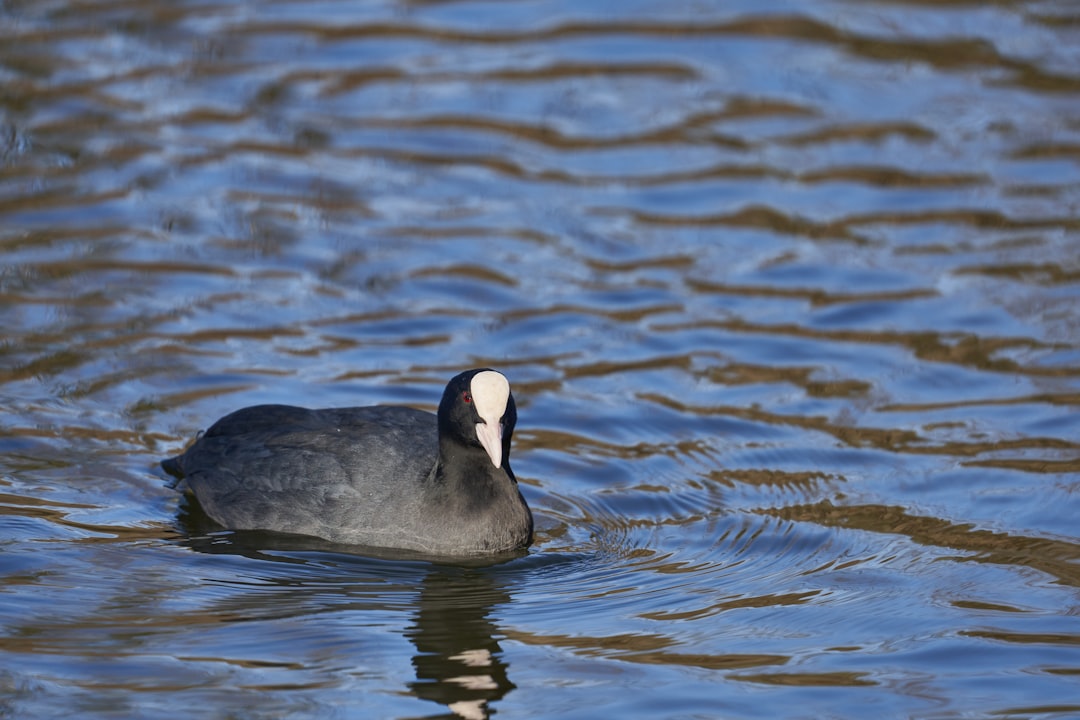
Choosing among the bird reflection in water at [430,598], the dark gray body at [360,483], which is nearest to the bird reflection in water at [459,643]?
the bird reflection in water at [430,598]

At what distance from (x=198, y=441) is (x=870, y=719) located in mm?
3187

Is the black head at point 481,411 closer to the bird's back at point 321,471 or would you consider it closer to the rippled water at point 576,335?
the bird's back at point 321,471

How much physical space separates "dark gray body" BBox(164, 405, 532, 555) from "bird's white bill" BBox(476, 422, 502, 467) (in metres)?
0.20

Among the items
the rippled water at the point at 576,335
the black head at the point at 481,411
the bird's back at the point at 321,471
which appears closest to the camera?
the rippled water at the point at 576,335

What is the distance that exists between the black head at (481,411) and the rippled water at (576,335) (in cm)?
49

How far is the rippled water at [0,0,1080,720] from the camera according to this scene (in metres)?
5.65

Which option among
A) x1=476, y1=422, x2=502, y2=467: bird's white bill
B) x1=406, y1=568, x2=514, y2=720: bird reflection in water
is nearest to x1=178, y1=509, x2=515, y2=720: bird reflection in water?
x1=406, y1=568, x2=514, y2=720: bird reflection in water

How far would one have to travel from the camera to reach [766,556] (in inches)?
257

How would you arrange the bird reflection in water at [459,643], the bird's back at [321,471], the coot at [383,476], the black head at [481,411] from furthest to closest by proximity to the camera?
the bird's back at [321,471], the coot at [383,476], the black head at [481,411], the bird reflection in water at [459,643]

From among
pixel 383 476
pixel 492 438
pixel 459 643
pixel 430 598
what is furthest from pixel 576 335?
pixel 459 643

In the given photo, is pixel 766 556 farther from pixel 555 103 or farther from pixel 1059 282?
pixel 555 103

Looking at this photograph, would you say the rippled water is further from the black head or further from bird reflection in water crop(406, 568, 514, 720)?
the black head

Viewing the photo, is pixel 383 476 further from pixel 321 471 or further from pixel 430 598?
pixel 430 598

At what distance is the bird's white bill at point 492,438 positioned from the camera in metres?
6.36
